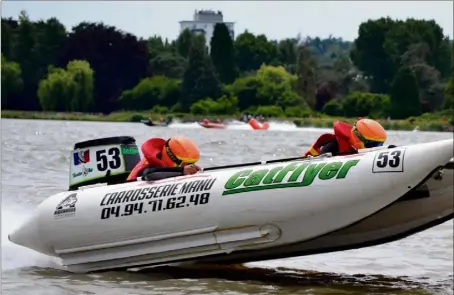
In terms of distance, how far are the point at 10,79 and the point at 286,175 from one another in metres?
55.0

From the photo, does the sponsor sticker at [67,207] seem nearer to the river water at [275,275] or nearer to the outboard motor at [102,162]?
the outboard motor at [102,162]

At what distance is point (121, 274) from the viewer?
10.2 m

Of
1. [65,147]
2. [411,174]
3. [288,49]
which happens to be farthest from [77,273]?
[288,49]

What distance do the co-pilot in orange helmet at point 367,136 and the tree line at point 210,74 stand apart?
2008 inches

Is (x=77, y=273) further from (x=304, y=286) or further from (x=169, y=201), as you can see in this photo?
(x=304, y=286)

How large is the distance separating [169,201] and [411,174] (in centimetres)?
209

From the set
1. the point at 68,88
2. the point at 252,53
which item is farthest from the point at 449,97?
the point at 252,53

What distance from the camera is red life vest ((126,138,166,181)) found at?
33.8 ft

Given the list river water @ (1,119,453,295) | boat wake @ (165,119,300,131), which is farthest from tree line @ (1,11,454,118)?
river water @ (1,119,453,295)

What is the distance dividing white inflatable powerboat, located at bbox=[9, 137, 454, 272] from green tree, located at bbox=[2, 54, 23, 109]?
2053 inches

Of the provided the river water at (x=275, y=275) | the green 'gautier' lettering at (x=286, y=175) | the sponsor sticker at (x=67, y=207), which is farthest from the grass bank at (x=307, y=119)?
the green 'gautier' lettering at (x=286, y=175)

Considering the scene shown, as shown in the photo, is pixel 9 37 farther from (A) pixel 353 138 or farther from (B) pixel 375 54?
(A) pixel 353 138

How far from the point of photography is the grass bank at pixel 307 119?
6173 centimetres

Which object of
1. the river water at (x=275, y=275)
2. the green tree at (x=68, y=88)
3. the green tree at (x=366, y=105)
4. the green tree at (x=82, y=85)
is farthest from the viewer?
the green tree at (x=366, y=105)
